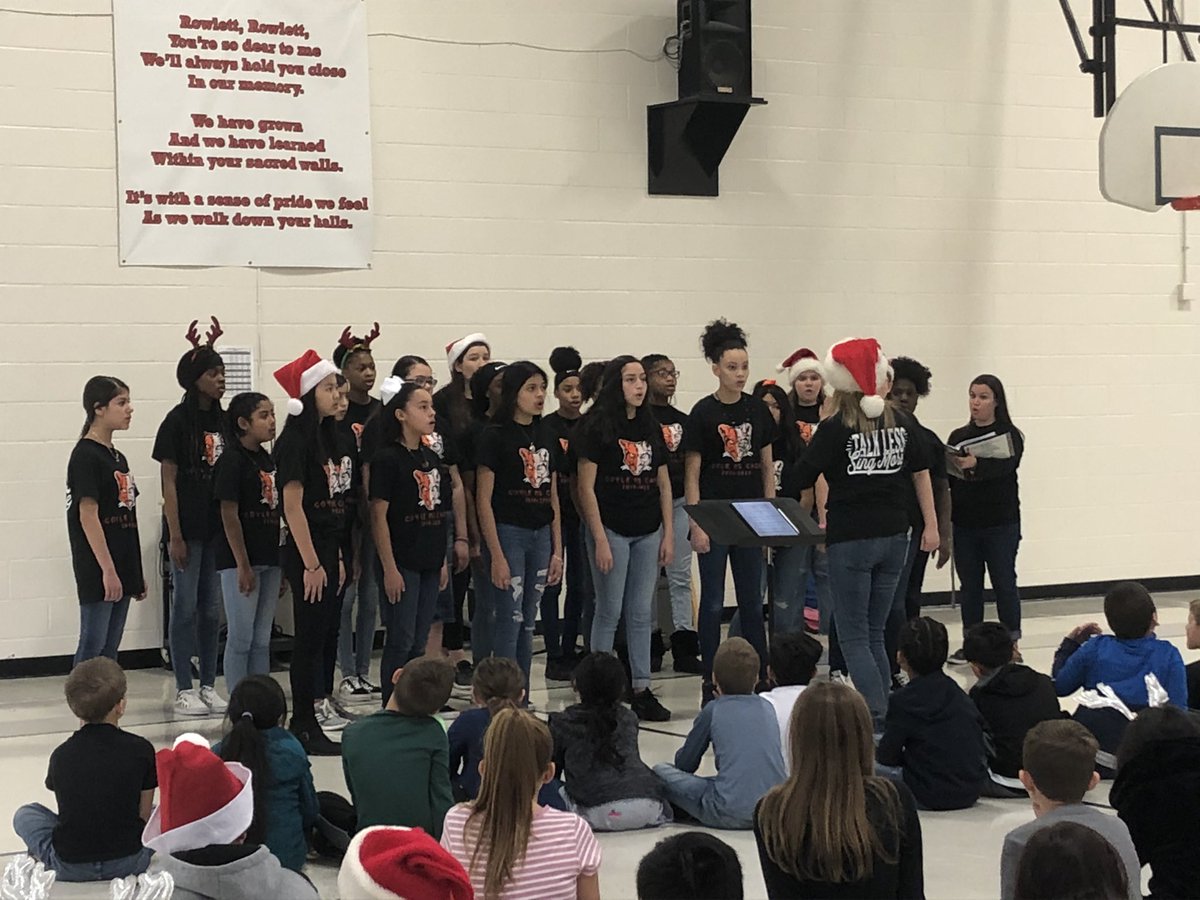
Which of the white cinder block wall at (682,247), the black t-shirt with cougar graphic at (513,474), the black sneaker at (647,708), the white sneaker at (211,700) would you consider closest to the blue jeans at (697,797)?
the black sneaker at (647,708)

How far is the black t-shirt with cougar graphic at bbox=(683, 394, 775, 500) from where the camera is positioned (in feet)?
20.7

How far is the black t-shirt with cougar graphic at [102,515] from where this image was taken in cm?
607

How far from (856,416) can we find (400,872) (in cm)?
355

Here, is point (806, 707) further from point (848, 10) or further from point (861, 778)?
point (848, 10)

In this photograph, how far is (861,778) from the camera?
2.82 m

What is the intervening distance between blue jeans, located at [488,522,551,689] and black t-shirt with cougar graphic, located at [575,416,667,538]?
1.00ft

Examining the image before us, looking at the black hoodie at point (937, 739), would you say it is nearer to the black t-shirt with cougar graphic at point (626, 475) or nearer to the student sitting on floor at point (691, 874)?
the black t-shirt with cougar graphic at point (626, 475)

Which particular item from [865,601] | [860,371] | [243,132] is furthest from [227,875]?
[243,132]

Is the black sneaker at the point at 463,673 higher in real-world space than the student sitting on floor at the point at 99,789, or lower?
lower

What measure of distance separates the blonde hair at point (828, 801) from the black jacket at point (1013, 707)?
89.2 inches

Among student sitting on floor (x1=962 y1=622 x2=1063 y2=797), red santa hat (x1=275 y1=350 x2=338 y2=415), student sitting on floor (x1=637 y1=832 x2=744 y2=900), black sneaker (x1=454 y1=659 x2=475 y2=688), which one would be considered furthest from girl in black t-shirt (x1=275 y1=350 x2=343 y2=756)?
student sitting on floor (x1=637 y1=832 x2=744 y2=900)

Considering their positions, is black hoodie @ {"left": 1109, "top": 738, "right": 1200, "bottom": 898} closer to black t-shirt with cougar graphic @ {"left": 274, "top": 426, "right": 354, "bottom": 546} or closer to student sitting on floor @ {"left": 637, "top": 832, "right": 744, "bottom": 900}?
student sitting on floor @ {"left": 637, "top": 832, "right": 744, "bottom": 900}

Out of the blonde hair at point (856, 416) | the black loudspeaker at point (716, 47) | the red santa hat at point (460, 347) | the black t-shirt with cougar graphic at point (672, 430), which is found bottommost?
the black t-shirt with cougar graphic at point (672, 430)

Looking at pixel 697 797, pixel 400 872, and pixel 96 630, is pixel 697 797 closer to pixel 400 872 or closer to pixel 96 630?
pixel 400 872
